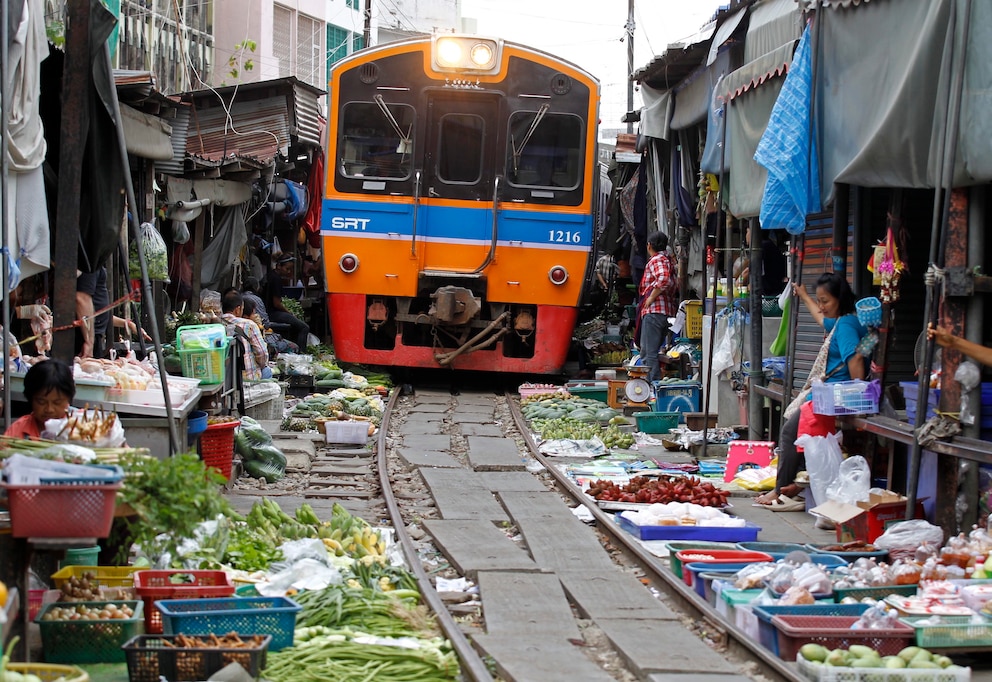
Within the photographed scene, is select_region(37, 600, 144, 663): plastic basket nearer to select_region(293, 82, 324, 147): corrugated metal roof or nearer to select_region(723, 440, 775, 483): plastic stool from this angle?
select_region(723, 440, 775, 483): plastic stool

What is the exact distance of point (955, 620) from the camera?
498 centimetres

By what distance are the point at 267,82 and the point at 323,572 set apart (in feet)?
40.3

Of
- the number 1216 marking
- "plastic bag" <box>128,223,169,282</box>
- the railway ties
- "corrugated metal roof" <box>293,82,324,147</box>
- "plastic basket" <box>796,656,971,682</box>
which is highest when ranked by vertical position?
"corrugated metal roof" <box>293,82,324,147</box>

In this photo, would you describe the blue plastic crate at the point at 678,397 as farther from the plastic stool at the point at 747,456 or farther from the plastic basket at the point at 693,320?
the plastic stool at the point at 747,456

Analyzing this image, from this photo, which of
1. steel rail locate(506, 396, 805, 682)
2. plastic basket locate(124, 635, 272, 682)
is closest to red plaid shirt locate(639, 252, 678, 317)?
steel rail locate(506, 396, 805, 682)

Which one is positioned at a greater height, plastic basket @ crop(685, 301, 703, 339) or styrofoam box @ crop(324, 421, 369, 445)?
plastic basket @ crop(685, 301, 703, 339)

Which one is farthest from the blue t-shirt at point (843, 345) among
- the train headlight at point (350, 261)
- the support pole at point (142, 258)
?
the train headlight at point (350, 261)

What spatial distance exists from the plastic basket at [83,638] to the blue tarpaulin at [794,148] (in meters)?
4.90

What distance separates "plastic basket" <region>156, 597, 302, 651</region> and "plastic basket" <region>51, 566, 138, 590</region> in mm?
673

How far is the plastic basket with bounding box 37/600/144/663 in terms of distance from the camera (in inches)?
183

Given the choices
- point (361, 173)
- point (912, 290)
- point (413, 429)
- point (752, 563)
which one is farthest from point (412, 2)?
point (752, 563)

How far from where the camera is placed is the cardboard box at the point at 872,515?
6.80m

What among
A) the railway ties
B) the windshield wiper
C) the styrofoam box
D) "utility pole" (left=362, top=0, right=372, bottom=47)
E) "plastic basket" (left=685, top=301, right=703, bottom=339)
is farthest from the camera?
"utility pole" (left=362, top=0, right=372, bottom=47)

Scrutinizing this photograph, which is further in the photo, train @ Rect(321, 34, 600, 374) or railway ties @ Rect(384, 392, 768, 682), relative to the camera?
train @ Rect(321, 34, 600, 374)
